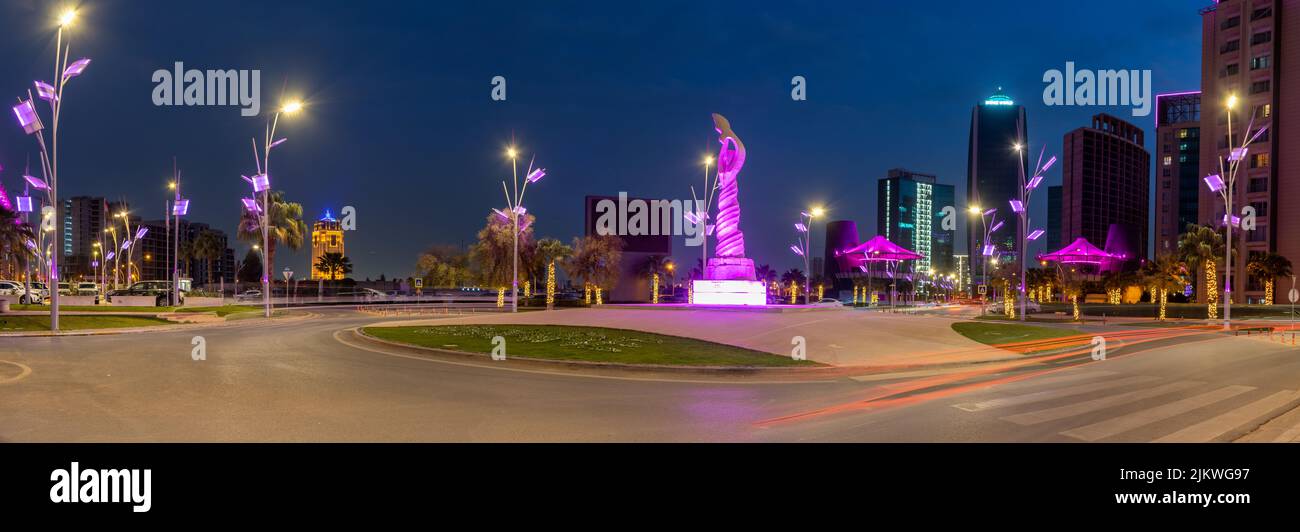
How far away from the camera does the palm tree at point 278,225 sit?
5281 cm

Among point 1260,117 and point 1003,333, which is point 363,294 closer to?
point 1003,333

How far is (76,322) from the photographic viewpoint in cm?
2634

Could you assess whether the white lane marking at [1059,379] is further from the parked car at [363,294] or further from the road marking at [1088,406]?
the parked car at [363,294]

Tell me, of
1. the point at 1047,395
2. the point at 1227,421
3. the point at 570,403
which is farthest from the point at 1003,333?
the point at 570,403

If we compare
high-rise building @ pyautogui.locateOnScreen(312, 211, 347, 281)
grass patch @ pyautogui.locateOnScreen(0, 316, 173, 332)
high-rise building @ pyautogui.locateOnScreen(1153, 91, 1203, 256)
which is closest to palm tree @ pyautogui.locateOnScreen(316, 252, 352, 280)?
high-rise building @ pyautogui.locateOnScreen(312, 211, 347, 281)

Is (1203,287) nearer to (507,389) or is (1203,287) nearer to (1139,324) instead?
(1139,324)

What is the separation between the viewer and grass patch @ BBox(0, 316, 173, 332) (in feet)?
79.3

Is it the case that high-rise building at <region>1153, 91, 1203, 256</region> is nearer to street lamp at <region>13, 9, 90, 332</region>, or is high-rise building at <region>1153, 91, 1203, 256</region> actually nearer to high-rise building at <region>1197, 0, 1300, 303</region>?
high-rise building at <region>1197, 0, 1300, 303</region>

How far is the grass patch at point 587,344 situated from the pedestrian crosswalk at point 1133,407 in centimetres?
542

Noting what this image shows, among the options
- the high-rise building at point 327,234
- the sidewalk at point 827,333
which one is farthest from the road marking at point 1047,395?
the high-rise building at point 327,234

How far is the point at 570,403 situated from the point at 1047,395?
28.4 feet
